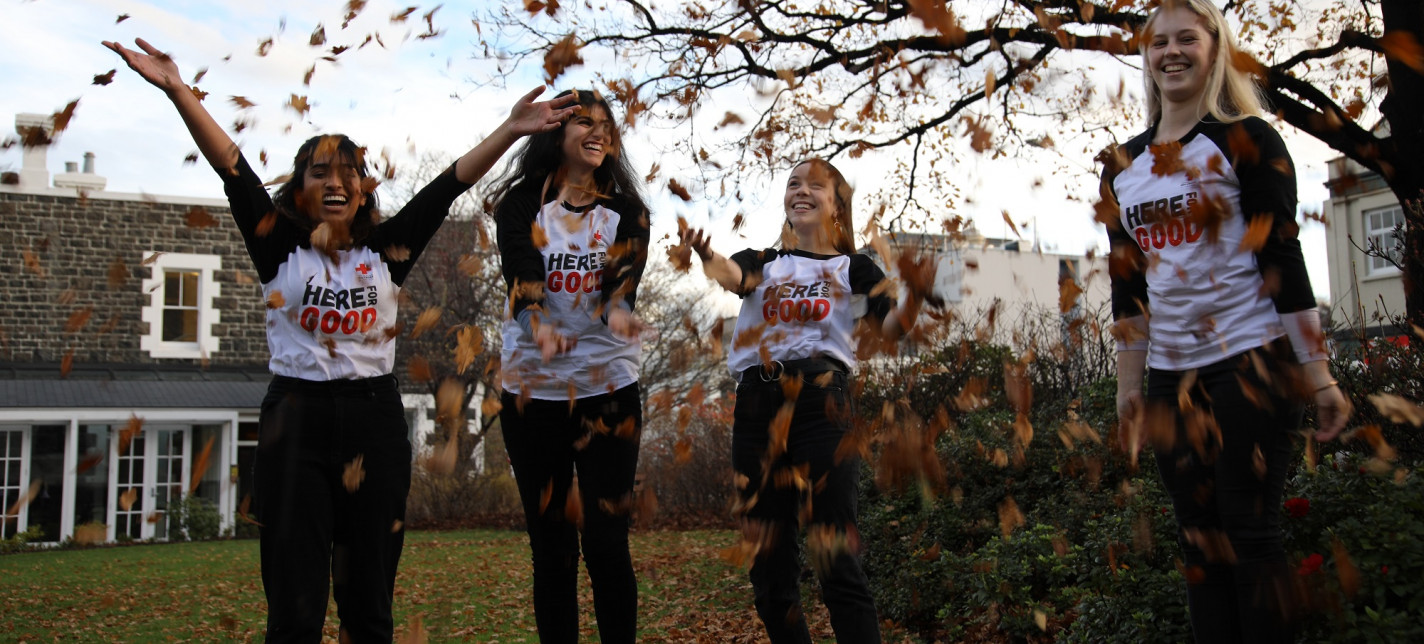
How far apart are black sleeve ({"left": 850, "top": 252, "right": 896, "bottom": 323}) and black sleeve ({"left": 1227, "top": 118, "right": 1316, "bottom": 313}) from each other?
1174mm

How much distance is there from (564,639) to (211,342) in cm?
2159

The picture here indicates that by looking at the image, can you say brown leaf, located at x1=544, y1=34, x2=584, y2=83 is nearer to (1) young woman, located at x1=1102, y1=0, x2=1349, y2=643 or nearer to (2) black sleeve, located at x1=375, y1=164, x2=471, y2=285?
(2) black sleeve, located at x1=375, y1=164, x2=471, y2=285

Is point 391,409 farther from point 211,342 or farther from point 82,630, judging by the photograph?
point 211,342

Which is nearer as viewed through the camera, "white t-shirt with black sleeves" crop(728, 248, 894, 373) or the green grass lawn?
"white t-shirt with black sleeves" crop(728, 248, 894, 373)

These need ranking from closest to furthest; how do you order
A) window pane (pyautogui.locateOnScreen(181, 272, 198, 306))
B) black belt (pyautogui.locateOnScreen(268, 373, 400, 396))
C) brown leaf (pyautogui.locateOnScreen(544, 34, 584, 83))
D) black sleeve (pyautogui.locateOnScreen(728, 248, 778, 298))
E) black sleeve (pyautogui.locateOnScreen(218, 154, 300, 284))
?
black belt (pyautogui.locateOnScreen(268, 373, 400, 396)) < black sleeve (pyautogui.locateOnScreen(218, 154, 300, 284)) < black sleeve (pyautogui.locateOnScreen(728, 248, 778, 298)) < brown leaf (pyautogui.locateOnScreen(544, 34, 584, 83)) < window pane (pyautogui.locateOnScreen(181, 272, 198, 306))

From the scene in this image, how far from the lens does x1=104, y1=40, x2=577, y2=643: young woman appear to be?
3.04 meters

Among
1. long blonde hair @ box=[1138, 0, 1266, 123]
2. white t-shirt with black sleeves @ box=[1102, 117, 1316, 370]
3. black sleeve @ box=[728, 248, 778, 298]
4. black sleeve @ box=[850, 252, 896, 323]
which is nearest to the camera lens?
white t-shirt with black sleeves @ box=[1102, 117, 1316, 370]

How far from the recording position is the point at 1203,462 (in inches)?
106

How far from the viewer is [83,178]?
23188mm

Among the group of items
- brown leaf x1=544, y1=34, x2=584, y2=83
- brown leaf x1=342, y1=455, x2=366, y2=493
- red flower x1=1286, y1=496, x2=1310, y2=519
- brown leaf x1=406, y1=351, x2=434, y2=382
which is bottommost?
red flower x1=1286, y1=496, x2=1310, y2=519

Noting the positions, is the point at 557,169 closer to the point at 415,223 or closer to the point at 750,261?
the point at 415,223

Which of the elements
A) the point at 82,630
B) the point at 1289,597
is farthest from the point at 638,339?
the point at 82,630

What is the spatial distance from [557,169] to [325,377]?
1102 mm

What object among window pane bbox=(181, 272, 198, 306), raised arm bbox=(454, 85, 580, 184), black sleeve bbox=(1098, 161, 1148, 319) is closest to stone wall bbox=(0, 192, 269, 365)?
window pane bbox=(181, 272, 198, 306)
